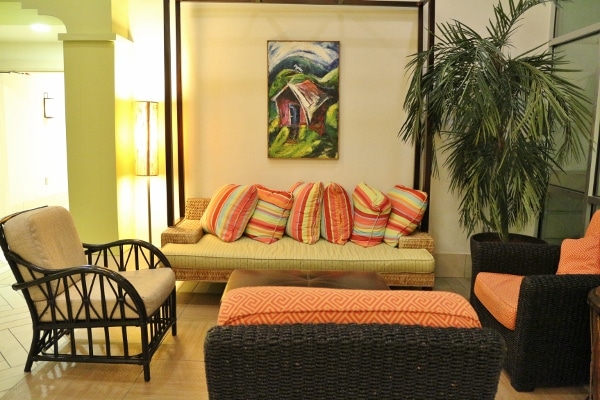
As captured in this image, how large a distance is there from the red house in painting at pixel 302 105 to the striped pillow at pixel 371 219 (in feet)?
2.54

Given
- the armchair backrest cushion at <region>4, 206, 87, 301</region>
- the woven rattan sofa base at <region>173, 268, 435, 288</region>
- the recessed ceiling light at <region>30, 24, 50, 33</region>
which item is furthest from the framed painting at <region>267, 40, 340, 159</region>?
the recessed ceiling light at <region>30, 24, 50, 33</region>

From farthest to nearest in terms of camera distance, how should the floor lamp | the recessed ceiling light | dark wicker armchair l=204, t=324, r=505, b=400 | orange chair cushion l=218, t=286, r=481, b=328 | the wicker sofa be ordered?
the recessed ceiling light
the floor lamp
the wicker sofa
orange chair cushion l=218, t=286, r=481, b=328
dark wicker armchair l=204, t=324, r=505, b=400

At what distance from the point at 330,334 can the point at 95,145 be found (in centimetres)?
342

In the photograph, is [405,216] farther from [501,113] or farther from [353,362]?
[353,362]

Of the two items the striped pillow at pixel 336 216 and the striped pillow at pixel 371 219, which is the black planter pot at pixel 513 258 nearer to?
the striped pillow at pixel 371 219

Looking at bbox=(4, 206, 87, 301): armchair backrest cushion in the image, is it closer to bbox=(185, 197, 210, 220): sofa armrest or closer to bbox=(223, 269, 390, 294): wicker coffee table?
bbox=(223, 269, 390, 294): wicker coffee table

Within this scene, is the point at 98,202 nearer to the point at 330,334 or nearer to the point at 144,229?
the point at 144,229

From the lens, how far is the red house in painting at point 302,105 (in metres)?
4.24

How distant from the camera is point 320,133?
4289mm

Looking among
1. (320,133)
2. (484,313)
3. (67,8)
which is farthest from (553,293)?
(67,8)

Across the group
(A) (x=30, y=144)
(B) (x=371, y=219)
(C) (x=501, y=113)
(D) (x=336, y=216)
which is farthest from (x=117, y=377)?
(A) (x=30, y=144)

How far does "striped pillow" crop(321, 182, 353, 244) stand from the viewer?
3.95 meters

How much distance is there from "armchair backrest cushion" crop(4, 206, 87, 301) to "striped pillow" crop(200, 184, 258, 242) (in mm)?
1194

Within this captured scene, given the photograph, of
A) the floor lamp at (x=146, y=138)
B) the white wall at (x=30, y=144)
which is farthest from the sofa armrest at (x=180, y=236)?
the white wall at (x=30, y=144)
